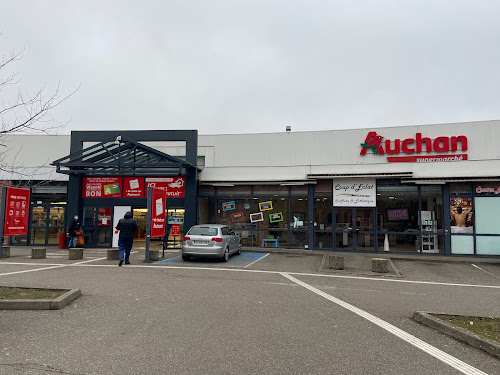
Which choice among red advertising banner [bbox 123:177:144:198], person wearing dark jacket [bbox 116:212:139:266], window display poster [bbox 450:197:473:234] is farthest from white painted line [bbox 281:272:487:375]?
red advertising banner [bbox 123:177:144:198]

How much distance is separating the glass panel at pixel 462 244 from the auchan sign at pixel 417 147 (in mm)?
3697

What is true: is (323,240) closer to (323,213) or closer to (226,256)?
(323,213)

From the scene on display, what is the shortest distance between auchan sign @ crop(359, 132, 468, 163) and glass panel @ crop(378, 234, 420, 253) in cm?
365

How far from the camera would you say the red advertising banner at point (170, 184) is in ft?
58.9

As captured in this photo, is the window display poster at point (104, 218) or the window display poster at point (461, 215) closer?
the window display poster at point (461, 215)

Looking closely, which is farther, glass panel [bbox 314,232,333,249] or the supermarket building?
glass panel [bbox 314,232,333,249]

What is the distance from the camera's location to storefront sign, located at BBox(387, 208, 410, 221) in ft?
55.0

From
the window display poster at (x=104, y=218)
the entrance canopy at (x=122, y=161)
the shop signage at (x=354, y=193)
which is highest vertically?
the entrance canopy at (x=122, y=161)

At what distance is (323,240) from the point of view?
1750 centimetres

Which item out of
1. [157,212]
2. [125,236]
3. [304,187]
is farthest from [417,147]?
[125,236]

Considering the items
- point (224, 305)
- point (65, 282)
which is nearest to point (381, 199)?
point (224, 305)

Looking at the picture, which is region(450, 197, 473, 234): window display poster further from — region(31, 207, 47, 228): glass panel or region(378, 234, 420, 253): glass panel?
region(31, 207, 47, 228): glass panel

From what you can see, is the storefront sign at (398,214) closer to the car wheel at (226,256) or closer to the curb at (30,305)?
the car wheel at (226,256)

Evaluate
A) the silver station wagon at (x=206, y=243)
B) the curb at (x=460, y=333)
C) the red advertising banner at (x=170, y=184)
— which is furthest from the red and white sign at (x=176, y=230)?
the curb at (x=460, y=333)
